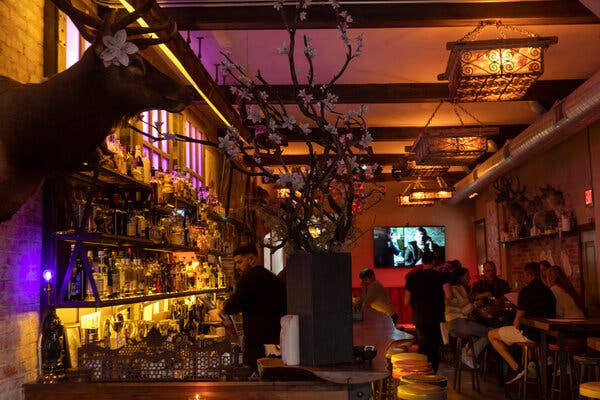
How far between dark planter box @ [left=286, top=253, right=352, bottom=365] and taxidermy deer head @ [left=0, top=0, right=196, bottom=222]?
1184 millimetres

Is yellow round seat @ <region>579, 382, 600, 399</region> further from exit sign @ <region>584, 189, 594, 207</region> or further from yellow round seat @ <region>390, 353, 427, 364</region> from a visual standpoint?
exit sign @ <region>584, 189, 594, 207</region>

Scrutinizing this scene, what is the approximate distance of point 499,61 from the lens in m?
5.64

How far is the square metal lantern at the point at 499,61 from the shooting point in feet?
18.4

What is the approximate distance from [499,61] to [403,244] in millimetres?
12452

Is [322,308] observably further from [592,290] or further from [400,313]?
[400,313]

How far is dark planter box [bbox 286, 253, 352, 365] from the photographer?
144 inches

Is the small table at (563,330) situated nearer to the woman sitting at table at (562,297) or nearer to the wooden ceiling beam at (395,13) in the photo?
the woman sitting at table at (562,297)

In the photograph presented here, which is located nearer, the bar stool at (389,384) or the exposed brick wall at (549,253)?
the bar stool at (389,384)

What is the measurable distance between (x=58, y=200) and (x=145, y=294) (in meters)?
1.42

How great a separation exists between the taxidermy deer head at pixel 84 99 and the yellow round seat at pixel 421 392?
8.60ft

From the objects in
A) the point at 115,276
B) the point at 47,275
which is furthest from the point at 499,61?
the point at 47,275

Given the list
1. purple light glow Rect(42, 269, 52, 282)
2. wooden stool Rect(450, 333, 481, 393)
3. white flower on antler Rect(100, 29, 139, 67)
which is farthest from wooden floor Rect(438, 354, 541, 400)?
white flower on antler Rect(100, 29, 139, 67)

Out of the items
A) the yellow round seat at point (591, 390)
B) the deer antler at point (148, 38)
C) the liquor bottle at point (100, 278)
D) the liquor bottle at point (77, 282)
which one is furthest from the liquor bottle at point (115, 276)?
the yellow round seat at point (591, 390)

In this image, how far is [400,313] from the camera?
17578mm
